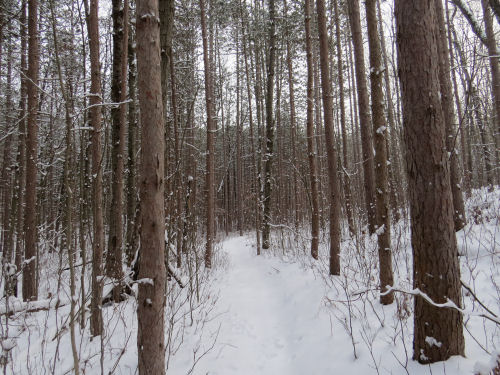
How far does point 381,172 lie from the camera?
397 cm

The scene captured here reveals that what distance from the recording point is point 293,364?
342cm

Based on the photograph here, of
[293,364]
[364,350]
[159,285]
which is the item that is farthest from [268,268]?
[159,285]

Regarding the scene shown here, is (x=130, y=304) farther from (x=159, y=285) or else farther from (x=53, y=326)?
(x=159, y=285)

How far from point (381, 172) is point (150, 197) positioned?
316 cm

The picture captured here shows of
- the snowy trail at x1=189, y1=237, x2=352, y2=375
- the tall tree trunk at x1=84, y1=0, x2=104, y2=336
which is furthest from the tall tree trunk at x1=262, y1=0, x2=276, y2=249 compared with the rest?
the tall tree trunk at x1=84, y1=0, x2=104, y2=336

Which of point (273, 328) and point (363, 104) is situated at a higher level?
point (363, 104)

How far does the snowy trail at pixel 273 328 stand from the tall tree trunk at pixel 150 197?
→ 138cm

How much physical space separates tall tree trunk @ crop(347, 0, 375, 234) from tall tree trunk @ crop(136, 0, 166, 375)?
4.58m

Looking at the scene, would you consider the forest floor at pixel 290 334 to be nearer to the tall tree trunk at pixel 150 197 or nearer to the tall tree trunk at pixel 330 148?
the tall tree trunk at pixel 150 197

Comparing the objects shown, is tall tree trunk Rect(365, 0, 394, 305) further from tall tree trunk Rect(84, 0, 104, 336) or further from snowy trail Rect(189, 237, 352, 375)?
tall tree trunk Rect(84, 0, 104, 336)

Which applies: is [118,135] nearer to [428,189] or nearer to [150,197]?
[150,197]

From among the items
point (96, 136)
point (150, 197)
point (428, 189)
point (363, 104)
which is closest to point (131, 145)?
point (96, 136)

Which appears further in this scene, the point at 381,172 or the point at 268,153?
the point at 268,153

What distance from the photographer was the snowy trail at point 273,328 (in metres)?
3.39
